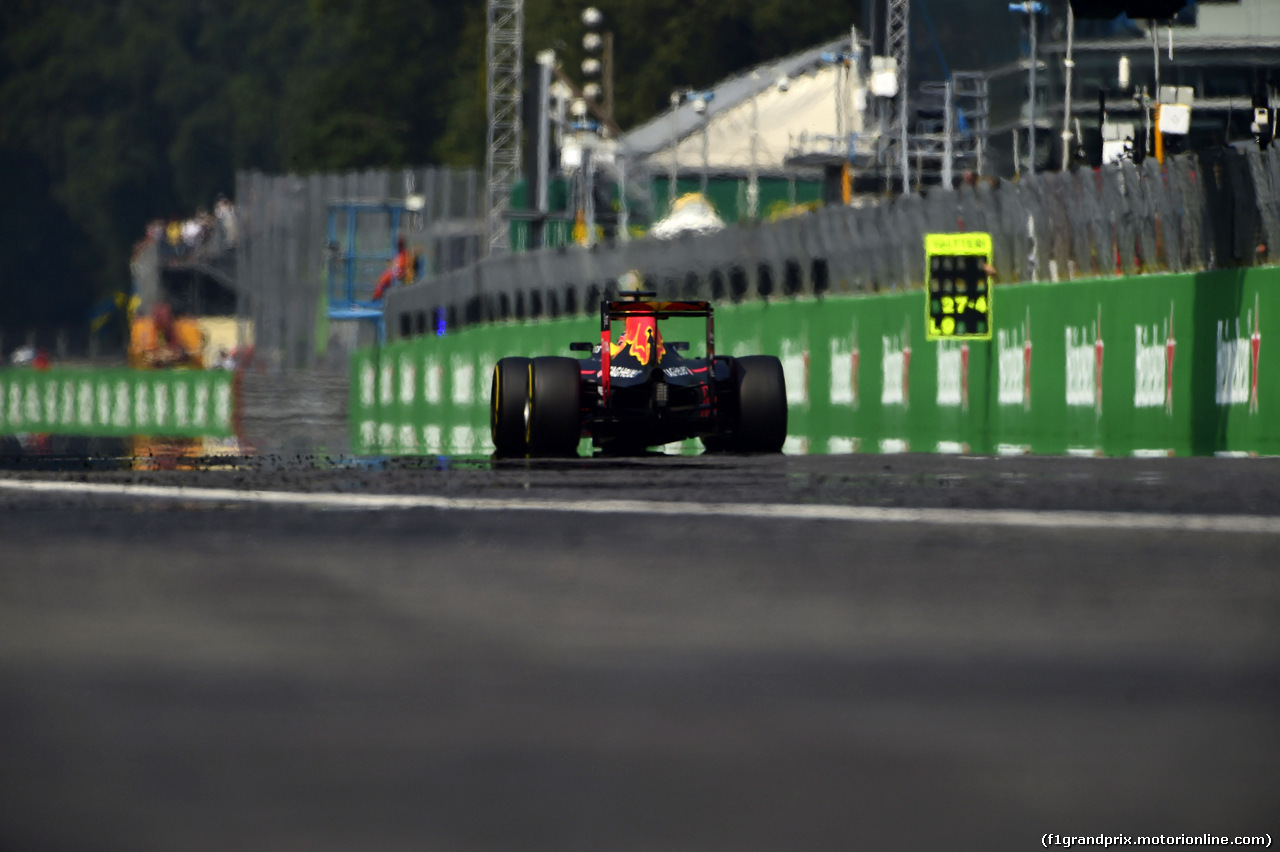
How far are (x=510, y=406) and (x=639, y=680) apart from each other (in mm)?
12029

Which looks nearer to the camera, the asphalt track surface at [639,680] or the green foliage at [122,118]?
the asphalt track surface at [639,680]

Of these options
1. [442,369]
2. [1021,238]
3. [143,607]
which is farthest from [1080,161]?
[143,607]

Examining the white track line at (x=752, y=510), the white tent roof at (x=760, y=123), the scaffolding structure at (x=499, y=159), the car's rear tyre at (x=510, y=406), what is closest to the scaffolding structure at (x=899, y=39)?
the white tent roof at (x=760, y=123)

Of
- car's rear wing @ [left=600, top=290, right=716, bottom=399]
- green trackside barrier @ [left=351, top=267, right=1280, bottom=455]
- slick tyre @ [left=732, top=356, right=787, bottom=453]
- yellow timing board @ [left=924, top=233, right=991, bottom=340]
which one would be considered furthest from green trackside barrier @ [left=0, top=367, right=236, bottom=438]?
slick tyre @ [left=732, top=356, right=787, bottom=453]

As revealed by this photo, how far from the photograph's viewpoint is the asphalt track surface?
3.35 meters

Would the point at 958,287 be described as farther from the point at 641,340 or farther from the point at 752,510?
the point at 752,510

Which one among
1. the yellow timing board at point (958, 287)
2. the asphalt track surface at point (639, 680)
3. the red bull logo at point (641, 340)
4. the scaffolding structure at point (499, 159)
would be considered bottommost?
the asphalt track surface at point (639, 680)

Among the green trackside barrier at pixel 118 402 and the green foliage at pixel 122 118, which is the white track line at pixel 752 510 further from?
the green foliage at pixel 122 118

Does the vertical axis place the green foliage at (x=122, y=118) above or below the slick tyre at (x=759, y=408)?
above

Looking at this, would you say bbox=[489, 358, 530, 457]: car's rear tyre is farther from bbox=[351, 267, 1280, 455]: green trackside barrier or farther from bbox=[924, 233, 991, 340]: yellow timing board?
bbox=[924, 233, 991, 340]: yellow timing board

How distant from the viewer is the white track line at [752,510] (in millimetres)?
8516

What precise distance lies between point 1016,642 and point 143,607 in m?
2.32

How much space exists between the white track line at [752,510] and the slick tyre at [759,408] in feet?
20.2

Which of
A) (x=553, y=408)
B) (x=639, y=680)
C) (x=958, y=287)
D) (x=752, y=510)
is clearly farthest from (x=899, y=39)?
(x=639, y=680)
